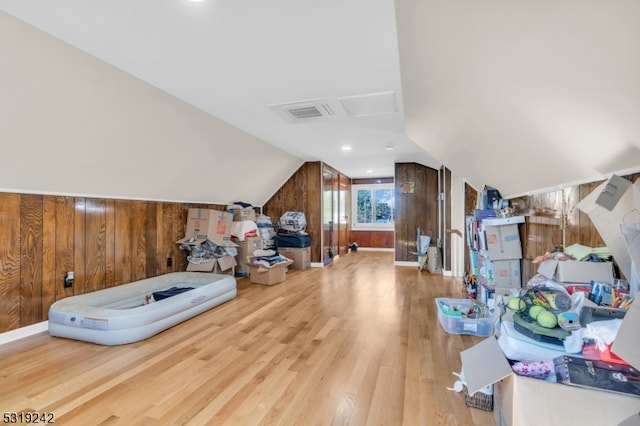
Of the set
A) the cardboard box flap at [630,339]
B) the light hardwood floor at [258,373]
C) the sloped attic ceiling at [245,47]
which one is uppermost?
the sloped attic ceiling at [245,47]

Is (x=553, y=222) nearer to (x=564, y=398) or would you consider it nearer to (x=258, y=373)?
(x=564, y=398)

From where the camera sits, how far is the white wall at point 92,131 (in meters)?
1.93

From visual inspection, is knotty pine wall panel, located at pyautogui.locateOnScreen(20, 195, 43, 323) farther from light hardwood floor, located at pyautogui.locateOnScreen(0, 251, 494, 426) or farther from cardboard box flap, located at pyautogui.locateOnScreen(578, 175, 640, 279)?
cardboard box flap, located at pyautogui.locateOnScreen(578, 175, 640, 279)

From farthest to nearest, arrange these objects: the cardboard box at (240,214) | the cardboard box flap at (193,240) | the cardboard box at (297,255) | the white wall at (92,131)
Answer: the cardboard box at (297,255) → the cardboard box at (240,214) → the cardboard box flap at (193,240) → the white wall at (92,131)

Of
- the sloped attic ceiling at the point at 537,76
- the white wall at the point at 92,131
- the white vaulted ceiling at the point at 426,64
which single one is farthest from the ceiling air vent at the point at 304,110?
the sloped attic ceiling at the point at 537,76

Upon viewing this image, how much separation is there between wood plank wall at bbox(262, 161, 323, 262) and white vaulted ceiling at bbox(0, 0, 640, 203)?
3011 millimetres

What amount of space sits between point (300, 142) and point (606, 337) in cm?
410

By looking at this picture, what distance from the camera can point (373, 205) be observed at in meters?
9.12

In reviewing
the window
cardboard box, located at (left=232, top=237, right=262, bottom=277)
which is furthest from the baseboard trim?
the window

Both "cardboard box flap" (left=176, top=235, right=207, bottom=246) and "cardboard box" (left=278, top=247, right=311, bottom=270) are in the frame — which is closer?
"cardboard box flap" (left=176, top=235, right=207, bottom=246)

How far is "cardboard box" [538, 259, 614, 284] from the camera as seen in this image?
1.54 m

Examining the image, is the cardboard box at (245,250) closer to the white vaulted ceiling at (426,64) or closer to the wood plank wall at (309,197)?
the wood plank wall at (309,197)

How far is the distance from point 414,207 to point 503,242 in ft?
12.6

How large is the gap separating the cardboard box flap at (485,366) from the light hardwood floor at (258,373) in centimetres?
42
